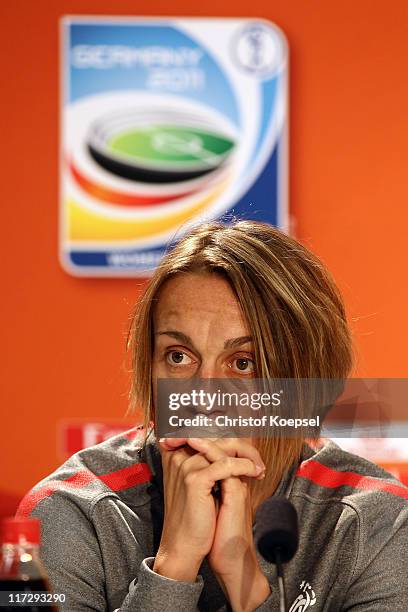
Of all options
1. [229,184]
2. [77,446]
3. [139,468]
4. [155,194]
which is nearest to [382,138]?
[229,184]

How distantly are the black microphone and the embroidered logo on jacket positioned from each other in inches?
2.0

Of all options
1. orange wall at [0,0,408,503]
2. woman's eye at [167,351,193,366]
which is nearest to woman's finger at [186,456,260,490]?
woman's eye at [167,351,193,366]

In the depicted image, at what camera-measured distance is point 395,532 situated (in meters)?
1.01

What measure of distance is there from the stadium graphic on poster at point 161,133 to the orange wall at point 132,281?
0.05 meters

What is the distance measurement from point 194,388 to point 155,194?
2113 millimetres

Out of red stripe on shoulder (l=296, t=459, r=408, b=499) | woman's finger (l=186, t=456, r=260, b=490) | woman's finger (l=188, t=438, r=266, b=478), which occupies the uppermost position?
woman's finger (l=188, t=438, r=266, b=478)

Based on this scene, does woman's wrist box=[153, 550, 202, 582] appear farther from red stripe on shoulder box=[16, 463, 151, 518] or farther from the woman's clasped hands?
red stripe on shoulder box=[16, 463, 151, 518]

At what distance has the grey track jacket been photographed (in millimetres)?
956

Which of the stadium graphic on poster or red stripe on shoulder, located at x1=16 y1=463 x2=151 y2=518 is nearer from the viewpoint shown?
red stripe on shoulder, located at x1=16 y1=463 x2=151 y2=518

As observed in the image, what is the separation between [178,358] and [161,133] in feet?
6.82

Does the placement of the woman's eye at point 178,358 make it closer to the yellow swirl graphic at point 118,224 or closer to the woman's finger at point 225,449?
the woman's finger at point 225,449

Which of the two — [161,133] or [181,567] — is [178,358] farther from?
[161,133]

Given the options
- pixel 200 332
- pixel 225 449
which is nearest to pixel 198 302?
pixel 200 332

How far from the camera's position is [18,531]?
92cm
